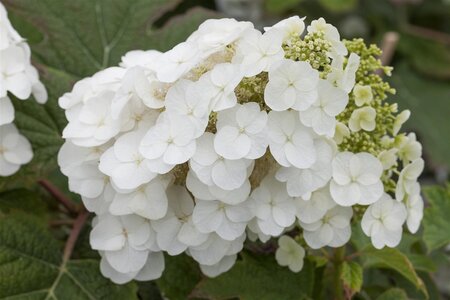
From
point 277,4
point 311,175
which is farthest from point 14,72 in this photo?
point 277,4

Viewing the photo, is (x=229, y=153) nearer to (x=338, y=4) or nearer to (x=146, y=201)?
(x=146, y=201)

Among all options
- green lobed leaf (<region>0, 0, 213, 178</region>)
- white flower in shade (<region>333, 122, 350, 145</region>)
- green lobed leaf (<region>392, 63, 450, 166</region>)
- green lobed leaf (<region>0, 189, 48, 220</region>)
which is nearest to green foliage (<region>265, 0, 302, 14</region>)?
green lobed leaf (<region>392, 63, 450, 166</region>)

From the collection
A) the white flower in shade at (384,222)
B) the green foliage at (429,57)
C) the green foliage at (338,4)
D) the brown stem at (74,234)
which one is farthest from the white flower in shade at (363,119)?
the green foliage at (429,57)

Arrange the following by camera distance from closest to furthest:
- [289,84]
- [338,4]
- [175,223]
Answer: [289,84], [175,223], [338,4]

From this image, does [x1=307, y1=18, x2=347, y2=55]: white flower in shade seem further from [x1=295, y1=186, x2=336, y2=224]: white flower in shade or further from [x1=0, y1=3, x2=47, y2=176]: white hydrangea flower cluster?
[x1=0, y1=3, x2=47, y2=176]: white hydrangea flower cluster

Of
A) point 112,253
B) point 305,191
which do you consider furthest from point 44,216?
point 305,191

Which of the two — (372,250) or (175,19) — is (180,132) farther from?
(175,19)

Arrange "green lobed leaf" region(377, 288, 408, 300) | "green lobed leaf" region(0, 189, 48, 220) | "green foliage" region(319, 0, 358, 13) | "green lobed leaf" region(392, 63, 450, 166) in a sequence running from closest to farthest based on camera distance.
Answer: "green lobed leaf" region(377, 288, 408, 300), "green lobed leaf" region(0, 189, 48, 220), "green foliage" region(319, 0, 358, 13), "green lobed leaf" region(392, 63, 450, 166)

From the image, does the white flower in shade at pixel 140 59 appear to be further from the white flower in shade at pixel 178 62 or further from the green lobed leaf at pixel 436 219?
the green lobed leaf at pixel 436 219
